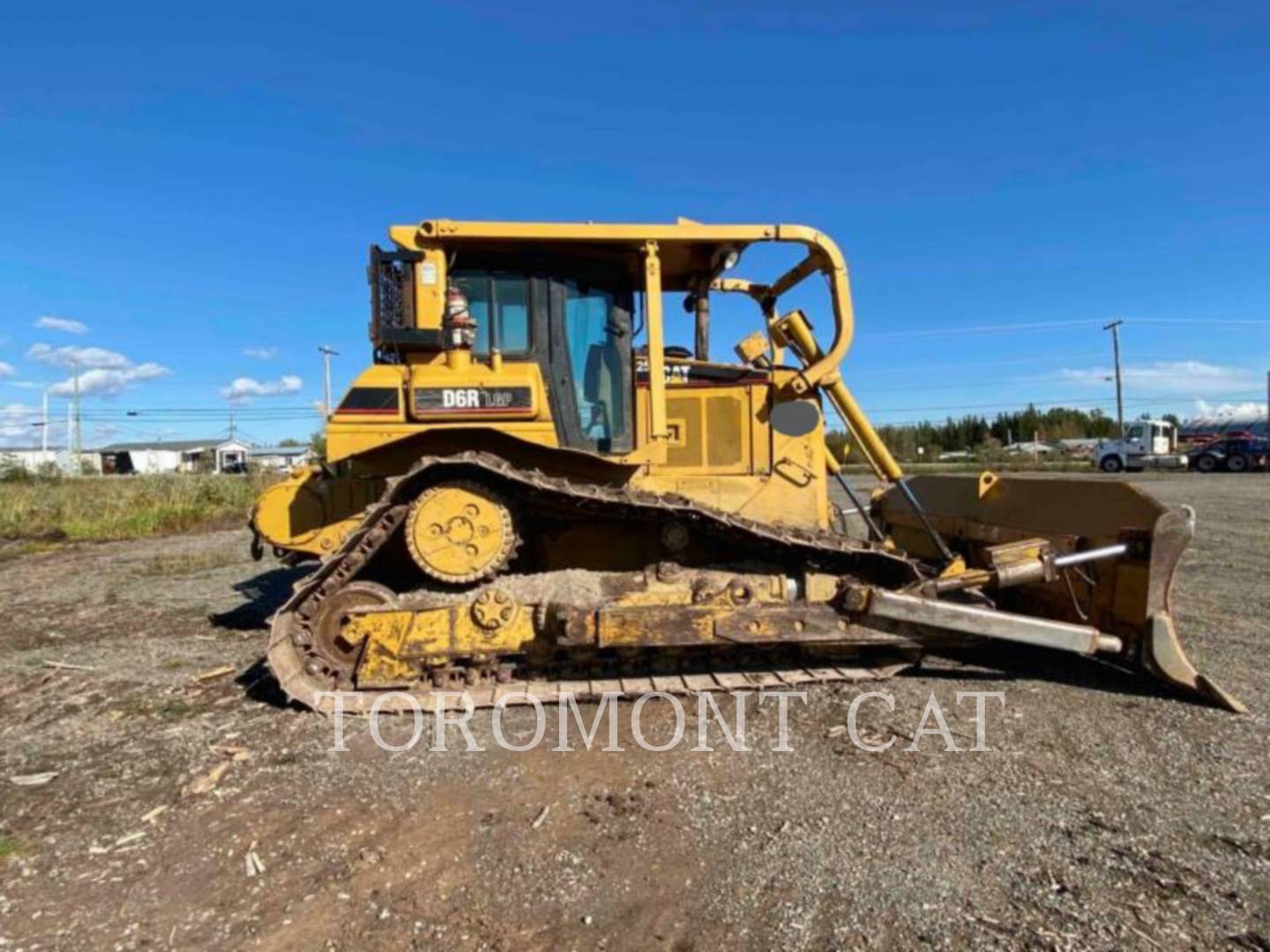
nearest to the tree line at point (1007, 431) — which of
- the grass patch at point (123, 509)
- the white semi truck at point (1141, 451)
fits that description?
the white semi truck at point (1141, 451)

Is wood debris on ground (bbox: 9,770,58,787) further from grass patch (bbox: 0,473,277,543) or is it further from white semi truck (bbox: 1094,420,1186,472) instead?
white semi truck (bbox: 1094,420,1186,472)

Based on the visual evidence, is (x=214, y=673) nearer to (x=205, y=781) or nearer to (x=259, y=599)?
(x=205, y=781)

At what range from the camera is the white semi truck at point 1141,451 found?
140ft

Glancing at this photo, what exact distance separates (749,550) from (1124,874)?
9.21ft

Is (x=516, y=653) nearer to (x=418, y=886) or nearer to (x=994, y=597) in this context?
(x=418, y=886)

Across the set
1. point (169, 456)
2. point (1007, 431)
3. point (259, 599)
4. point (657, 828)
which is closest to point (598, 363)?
point (657, 828)

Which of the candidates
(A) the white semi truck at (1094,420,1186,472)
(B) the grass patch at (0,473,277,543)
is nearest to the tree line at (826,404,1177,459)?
(A) the white semi truck at (1094,420,1186,472)

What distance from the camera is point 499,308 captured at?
5492 mm

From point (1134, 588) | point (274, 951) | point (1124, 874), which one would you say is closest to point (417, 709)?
point (274, 951)

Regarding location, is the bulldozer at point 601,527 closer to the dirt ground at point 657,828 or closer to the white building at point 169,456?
the dirt ground at point 657,828

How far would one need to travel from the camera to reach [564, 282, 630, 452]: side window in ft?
18.2

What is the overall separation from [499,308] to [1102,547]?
4.34 metres

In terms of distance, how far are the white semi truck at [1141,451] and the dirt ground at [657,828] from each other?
43.9 m

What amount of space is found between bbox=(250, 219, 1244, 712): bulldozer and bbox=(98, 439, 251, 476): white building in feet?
307
